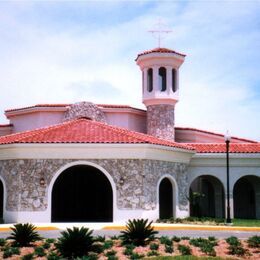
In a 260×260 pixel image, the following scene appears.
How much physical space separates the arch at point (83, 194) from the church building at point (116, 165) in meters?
0.05

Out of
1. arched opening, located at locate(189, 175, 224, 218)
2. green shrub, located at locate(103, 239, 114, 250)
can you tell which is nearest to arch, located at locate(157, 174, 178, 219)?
arched opening, located at locate(189, 175, 224, 218)

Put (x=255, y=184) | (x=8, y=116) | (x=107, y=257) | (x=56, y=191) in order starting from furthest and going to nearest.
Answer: (x=8, y=116)
(x=255, y=184)
(x=56, y=191)
(x=107, y=257)

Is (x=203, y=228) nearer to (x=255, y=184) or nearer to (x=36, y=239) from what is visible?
(x=36, y=239)

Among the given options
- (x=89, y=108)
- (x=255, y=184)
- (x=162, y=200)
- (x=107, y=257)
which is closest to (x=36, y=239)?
(x=107, y=257)

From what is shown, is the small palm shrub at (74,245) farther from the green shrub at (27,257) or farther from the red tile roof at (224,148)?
the red tile roof at (224,148)

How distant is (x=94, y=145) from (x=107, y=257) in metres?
9.10

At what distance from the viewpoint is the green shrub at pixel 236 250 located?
15344mm

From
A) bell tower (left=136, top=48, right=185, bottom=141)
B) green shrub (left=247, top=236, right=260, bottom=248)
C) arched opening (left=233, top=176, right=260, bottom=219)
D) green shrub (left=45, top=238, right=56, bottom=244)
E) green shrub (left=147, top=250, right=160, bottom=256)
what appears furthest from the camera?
arched opening (left=233, top=176, right=260, bottom=219)

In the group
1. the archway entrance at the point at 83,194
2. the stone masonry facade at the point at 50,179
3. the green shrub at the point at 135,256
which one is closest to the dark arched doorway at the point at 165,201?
the stone masonry facade at the point at 50,179

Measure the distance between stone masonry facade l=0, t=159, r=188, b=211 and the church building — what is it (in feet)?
0.16

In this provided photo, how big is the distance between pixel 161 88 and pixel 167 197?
8828 millimetres

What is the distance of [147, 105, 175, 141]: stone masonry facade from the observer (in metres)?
32.1

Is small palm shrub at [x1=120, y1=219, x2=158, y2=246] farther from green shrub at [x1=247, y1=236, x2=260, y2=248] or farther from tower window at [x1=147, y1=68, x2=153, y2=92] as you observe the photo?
tower window at [x1=147, y1=68, x2=153, y2=92]

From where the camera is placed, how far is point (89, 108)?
3209 centimetres
